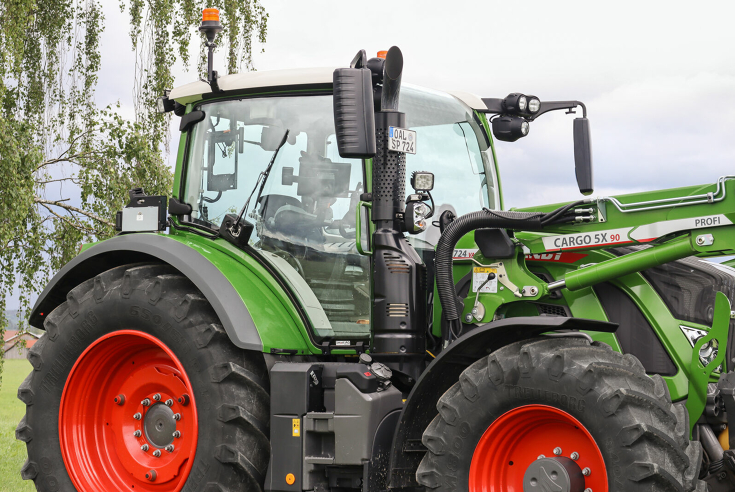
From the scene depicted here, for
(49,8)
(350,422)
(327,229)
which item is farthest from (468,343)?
(49,8)

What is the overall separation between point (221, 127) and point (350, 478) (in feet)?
7.46

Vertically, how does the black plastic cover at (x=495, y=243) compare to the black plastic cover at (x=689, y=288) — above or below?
above

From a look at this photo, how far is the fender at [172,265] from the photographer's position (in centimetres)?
432

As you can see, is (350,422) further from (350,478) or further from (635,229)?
(635,229)

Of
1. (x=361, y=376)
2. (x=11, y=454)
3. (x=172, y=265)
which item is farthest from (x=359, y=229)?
(x=11, y=454)

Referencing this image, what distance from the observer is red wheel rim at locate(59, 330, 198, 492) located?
4.66 metres

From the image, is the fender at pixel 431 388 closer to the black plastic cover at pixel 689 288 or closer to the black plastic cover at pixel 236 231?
the black plastic cover at pixel 689 288

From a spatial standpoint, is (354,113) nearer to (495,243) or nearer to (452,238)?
(452,238)

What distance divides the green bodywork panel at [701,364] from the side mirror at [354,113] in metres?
1.79

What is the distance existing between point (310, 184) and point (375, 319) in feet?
2.87

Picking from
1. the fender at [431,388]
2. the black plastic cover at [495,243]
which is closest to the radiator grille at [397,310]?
the fender at [431,388]

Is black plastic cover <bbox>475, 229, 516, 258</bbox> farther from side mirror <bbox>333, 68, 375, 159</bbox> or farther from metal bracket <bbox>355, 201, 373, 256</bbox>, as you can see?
side mirror <bbox>333, 68, 375, 159</bbox>

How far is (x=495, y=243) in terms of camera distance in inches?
172

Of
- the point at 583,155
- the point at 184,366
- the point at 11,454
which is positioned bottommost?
the point at 11,454
